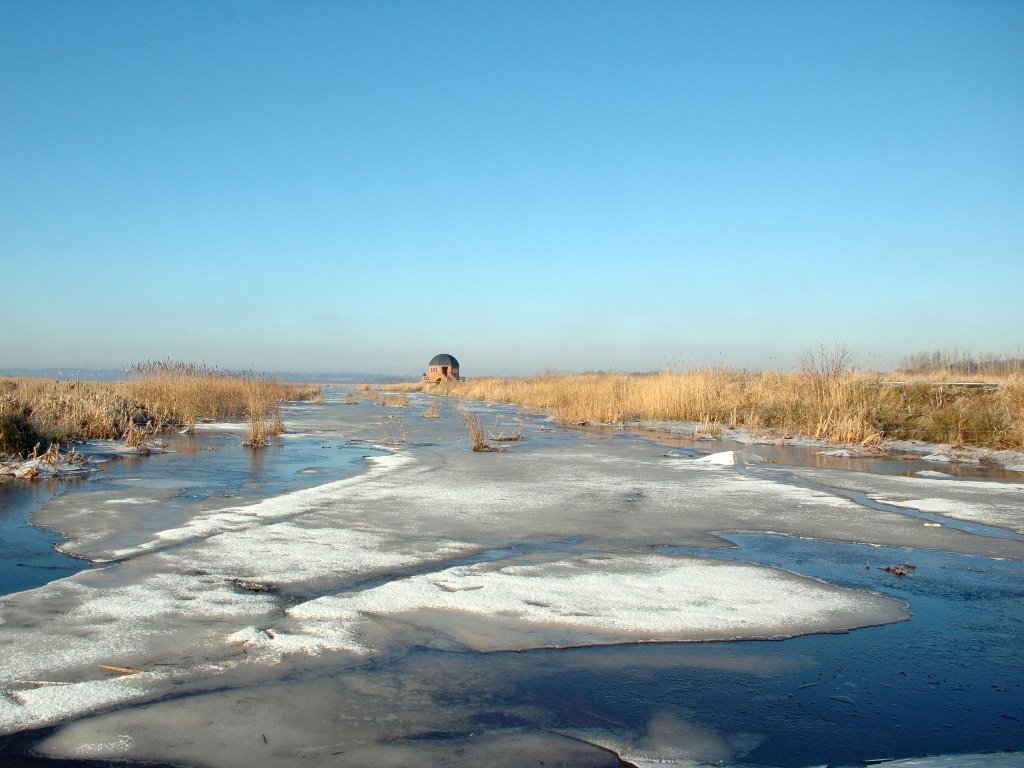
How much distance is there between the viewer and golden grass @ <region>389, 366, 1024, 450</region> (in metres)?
13.2

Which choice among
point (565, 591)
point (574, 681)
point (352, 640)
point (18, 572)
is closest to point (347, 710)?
point (352, 640)

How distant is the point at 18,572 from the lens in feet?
14.8

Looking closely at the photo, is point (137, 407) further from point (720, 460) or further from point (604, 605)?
point (604, 605)

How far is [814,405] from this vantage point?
1559cm

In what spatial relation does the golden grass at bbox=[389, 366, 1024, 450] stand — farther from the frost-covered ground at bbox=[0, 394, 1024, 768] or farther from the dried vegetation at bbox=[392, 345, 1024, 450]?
the frost-covered ground at bbox=[0, 394, 1024, 768]

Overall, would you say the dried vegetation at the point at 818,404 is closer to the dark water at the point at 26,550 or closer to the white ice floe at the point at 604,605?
the white ice floe at the point at 604,605

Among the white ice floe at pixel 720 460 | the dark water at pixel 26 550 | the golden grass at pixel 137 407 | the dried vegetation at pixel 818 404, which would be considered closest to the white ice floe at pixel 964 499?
the white ice floe at pixel 720 460

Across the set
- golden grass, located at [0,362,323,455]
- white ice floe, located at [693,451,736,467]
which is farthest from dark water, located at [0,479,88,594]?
white ice floe, located at [693,451,736,467]

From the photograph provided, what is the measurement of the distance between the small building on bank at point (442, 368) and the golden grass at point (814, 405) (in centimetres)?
5249

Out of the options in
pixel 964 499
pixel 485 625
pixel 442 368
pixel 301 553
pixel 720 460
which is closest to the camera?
pixel 485 625

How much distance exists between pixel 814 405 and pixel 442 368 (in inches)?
2467

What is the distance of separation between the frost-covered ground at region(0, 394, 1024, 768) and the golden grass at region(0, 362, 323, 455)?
3.93 m

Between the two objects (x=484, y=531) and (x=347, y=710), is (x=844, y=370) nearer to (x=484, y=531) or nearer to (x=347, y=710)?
(x=484, y=531)

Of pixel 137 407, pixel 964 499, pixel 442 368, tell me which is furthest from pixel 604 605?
pixel 442 368
